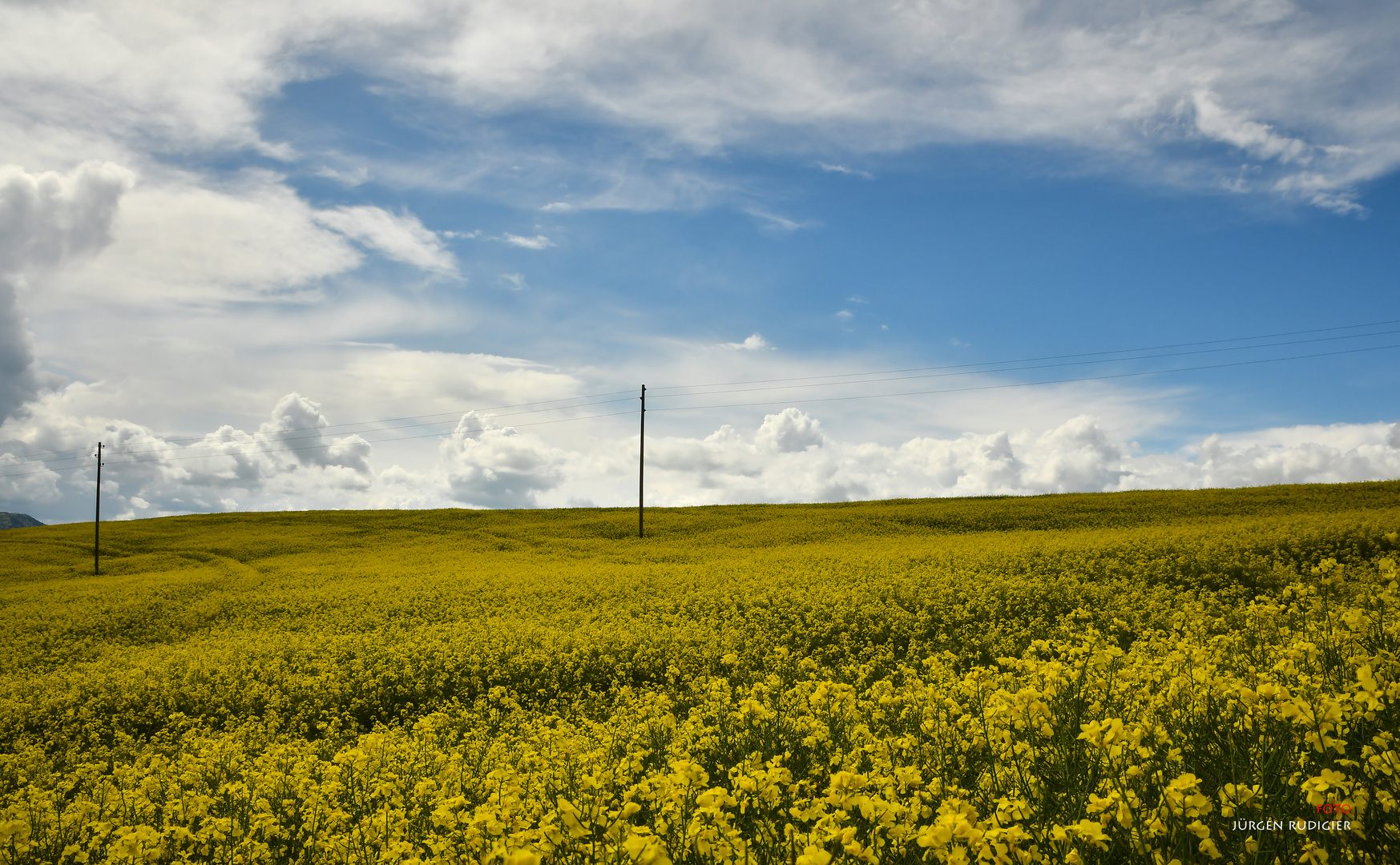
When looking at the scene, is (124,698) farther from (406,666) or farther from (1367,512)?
(1367,512)

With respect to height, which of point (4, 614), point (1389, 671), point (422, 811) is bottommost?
point (4, 614)

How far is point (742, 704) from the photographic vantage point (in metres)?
6.85

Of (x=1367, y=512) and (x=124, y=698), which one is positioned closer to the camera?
(x=124, y=698)

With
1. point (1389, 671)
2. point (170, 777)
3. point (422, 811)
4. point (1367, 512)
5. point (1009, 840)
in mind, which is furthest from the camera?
point (1367, 512)

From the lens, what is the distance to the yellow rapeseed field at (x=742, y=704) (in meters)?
3.67

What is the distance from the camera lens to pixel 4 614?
26281 mm

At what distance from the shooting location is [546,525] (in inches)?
1857

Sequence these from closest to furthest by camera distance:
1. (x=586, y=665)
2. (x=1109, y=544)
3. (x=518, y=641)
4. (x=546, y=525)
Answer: (x=586, y=665) → (x=518, y=641) → (x=1109, y=544) → (x=546, y=525)

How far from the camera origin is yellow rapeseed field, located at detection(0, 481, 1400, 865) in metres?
3.67

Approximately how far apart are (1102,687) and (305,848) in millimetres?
7330

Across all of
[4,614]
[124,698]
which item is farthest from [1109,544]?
[4,614]

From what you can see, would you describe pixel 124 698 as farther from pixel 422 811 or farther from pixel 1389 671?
pixel 1389 671

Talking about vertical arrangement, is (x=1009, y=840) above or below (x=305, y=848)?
above

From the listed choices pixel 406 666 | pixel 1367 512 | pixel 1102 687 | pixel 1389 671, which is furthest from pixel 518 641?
pixel 1367 512
